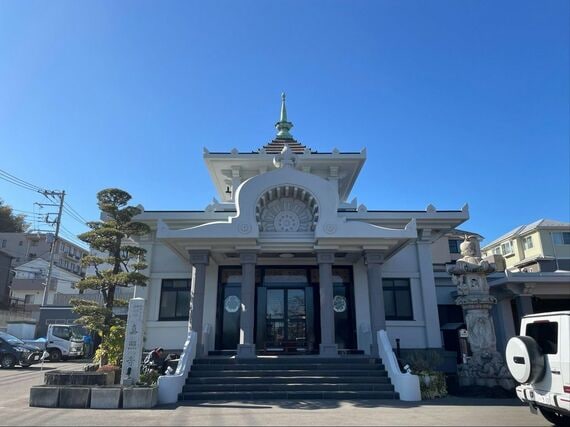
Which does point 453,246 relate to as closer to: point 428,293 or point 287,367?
point 428,293

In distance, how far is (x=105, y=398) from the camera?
921 cm

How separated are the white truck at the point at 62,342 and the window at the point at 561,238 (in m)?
35.9

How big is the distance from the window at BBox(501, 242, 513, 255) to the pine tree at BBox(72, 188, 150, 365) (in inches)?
1384

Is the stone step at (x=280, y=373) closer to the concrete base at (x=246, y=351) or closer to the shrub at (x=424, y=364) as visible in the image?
the concrete base at (x=246, y=351)

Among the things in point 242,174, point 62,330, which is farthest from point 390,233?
point 62,330

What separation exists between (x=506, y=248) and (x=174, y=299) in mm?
33893

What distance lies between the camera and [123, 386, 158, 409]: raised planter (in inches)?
362

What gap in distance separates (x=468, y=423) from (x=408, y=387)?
2.73 meters

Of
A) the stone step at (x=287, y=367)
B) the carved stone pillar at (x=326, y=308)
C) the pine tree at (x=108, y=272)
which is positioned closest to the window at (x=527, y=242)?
the carved stone pillar at (x=326, y=308)

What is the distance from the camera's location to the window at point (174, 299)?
15.1m

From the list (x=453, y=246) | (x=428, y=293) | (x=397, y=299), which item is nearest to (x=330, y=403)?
(x=397, y=299)

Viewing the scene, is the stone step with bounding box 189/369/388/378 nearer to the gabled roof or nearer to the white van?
the white van

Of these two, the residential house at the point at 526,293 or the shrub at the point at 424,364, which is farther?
the residential house at the point at 526,293

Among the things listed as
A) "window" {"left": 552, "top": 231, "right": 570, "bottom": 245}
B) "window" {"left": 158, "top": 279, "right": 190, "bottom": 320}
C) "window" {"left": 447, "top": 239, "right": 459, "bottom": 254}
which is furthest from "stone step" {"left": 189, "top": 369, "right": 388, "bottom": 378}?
"window" {"left": 552, "top": 231, "right": 570, "bottom": 245}
